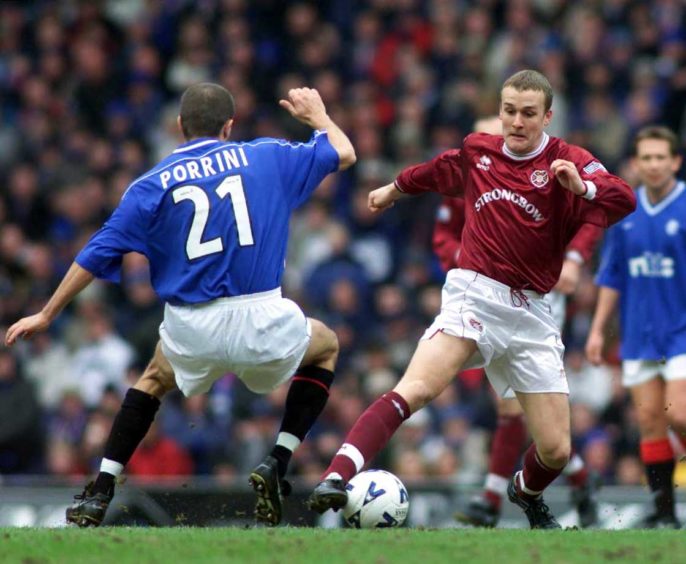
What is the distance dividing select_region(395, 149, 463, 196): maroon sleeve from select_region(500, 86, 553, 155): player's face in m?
0.40

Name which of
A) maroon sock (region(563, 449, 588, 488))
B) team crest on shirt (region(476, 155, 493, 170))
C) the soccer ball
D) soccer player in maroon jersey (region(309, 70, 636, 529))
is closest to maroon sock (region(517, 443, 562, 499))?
soccer player in maroon jersey (region(309, 70, 636, 529))

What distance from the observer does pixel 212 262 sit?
811 cm

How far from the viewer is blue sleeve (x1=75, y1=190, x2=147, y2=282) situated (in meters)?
8.06

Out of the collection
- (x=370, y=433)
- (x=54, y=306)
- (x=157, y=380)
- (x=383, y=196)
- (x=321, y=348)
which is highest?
(x=383, y=196)

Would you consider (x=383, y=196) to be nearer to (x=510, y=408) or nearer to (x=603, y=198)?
(x=603, y=198)

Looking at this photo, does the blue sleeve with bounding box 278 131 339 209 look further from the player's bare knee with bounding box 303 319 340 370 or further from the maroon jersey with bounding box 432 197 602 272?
the maroon jersey with bounding box 432 197 602 272

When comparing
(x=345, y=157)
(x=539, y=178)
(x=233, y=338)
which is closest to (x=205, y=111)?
(x=345, y=157)

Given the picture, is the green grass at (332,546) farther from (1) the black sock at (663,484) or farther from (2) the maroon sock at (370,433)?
(1) the black sock at (663,484)

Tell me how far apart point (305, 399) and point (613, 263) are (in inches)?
103

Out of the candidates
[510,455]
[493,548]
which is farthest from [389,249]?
[493,548]

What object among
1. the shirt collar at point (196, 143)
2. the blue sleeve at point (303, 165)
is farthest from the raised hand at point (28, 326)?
the blue sleeve at point (303, 165)

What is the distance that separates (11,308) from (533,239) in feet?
28.7

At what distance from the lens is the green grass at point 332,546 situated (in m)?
6.84

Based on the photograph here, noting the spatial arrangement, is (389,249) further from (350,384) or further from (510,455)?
(510,455)
